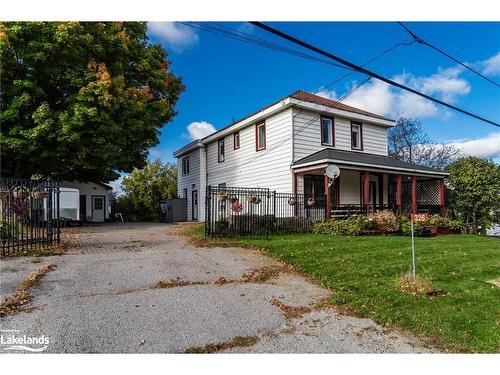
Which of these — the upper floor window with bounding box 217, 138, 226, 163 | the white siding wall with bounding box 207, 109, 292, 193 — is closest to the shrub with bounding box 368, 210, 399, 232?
the white siding wall with bounding box 207, 109, 292, 193

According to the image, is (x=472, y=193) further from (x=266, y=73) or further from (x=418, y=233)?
(x=266, y=73)

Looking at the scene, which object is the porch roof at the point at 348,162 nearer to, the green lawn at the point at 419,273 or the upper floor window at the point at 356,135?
the upper floor window at the point at 356,135

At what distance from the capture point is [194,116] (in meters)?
9.18

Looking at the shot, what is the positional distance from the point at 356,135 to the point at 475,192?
5.90m

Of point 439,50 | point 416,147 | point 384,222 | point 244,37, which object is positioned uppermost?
point 416,147

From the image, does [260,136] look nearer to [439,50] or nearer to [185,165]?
[185,165]

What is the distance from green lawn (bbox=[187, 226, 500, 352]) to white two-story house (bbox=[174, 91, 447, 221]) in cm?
456

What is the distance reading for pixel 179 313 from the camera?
461 cm

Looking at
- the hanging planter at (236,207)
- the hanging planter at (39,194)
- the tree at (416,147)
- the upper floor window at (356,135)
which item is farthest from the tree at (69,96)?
the tree at (416,147)

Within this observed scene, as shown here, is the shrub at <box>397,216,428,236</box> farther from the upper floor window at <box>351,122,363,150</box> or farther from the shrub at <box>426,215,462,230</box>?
Result: the upper floor window at <box>351,122,363,150</box>

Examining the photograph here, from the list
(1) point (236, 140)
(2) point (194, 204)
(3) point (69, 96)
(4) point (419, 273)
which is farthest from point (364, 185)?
(3) point (69, 96)

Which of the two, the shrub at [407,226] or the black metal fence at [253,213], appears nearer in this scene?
the black metal fence at [253,213]

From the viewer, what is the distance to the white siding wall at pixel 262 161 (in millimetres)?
15609

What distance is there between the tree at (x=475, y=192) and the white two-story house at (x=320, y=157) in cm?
74
